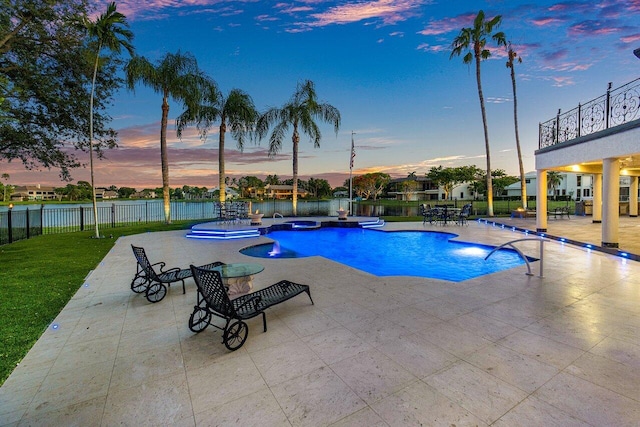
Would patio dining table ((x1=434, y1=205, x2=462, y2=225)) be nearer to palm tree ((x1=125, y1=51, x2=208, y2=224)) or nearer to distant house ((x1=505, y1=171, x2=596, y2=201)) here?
palm tree ((x1=125, y1=51, x2=208, y2=224))

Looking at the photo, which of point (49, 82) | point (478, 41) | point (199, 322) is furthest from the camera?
point (478, 41)

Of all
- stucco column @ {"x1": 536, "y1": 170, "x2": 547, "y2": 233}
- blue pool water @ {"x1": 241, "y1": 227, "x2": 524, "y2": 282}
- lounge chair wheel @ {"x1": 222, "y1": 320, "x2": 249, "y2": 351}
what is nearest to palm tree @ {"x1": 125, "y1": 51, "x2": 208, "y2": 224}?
blue pool water @ {"x1": 241, "y1": 227, "x2": 524, "y2": 282}

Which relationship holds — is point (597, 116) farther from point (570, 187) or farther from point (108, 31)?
point (570, 187)

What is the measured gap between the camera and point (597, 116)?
32.2ft

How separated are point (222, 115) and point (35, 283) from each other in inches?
561

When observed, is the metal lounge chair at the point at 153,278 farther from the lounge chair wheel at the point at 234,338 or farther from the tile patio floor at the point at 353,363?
the lounge chair wheel at the point at 234,338

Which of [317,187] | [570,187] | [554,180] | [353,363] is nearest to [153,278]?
[353,363]

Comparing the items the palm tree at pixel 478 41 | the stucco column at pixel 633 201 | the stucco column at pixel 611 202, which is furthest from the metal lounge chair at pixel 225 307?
the stucco column at pixel 633 201

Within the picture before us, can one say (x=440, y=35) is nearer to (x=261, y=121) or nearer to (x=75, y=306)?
(x=261, y=121)

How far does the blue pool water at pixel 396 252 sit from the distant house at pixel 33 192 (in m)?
110

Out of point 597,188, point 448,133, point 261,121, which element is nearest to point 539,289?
point 597,188

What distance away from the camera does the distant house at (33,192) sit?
84.2m

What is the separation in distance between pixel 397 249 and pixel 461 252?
2.31m

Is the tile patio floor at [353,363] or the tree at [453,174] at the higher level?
the tree at [453,174]
